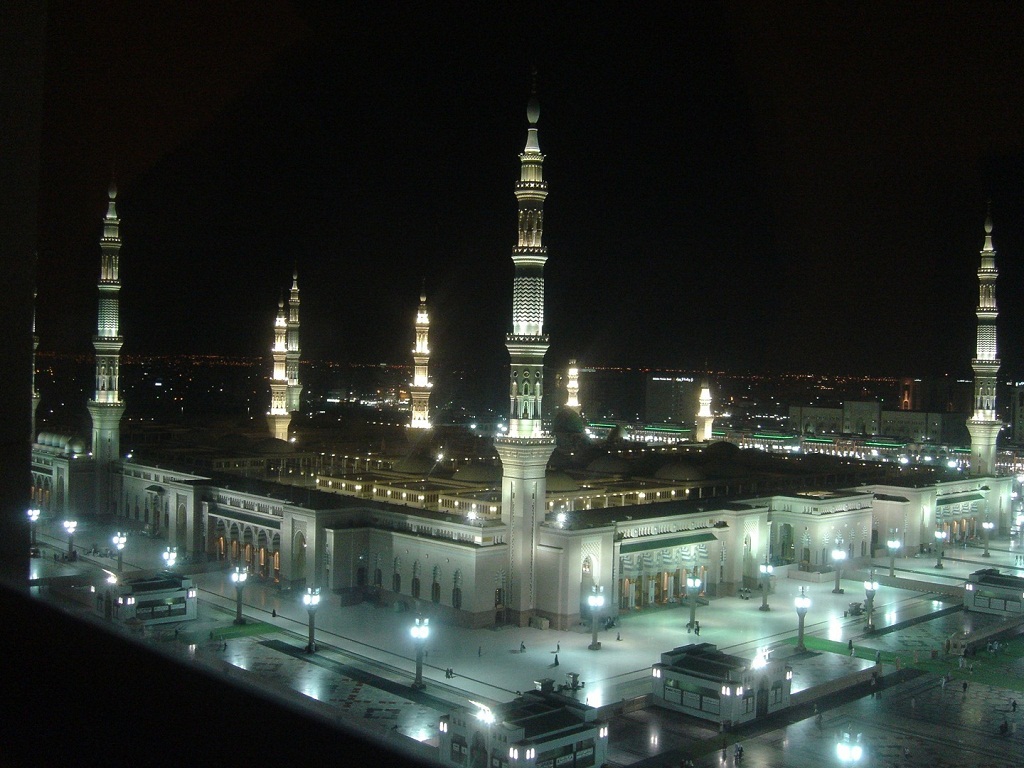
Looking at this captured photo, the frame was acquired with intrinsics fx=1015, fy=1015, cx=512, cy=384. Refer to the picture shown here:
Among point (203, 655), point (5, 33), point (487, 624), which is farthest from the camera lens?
point (487, 624)

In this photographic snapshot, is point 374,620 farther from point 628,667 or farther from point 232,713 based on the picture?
point 232,713

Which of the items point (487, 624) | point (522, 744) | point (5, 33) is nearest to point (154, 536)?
point (487, 624)

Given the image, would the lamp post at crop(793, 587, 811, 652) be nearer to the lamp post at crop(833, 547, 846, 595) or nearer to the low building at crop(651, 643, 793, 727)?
the low building at crop(651, 643, 793, 727)

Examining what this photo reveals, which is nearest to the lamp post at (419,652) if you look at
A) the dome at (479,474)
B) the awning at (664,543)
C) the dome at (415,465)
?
the awning at (664,543)

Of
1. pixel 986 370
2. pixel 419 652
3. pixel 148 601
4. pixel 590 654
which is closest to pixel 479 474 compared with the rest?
pixel 590 654

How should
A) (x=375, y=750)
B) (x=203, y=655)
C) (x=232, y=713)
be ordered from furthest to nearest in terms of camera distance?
1. (x=203, y=655)
2. (x=232, y=713)
3. (x=375, y=750)

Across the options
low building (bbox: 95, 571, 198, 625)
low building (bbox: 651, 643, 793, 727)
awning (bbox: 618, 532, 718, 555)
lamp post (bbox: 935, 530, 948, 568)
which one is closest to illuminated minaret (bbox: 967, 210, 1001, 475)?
lamp post (bbox: 935, 530, 948, 568)

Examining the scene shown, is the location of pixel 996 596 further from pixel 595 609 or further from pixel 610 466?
pixel 610 466
